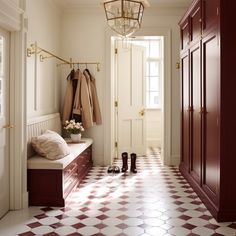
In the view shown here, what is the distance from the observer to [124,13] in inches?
116

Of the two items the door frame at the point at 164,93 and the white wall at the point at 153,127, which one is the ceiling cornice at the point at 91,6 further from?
the white wall at the point at 153,127

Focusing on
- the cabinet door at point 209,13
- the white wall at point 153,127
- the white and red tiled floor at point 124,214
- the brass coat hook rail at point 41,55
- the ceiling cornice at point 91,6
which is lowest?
the white and red tiled floor at point 124,214

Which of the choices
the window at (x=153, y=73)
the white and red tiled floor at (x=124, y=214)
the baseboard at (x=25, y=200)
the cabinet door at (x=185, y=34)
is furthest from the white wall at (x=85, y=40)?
the baseboard at (x=25, y=200)

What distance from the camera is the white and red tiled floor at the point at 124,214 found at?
9.89ft

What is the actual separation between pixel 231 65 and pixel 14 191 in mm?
2508

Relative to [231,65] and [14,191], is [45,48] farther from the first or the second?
[231,65]

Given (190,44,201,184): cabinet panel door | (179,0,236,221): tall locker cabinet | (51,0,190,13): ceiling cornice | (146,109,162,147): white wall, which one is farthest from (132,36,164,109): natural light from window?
(190,44,201,184): cabinet panel door

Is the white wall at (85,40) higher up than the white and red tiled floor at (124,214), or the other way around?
the white wall at (85,40)

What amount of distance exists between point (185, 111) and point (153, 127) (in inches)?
134

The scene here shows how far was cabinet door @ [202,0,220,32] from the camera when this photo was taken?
10.7ft

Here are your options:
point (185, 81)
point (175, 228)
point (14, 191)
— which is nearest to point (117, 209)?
point (175, 228)

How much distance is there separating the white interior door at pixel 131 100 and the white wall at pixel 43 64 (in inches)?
61.7

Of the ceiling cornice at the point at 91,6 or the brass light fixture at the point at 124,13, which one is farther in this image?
the ceiling cornice at the point at 91,6

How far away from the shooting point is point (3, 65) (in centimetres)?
336
